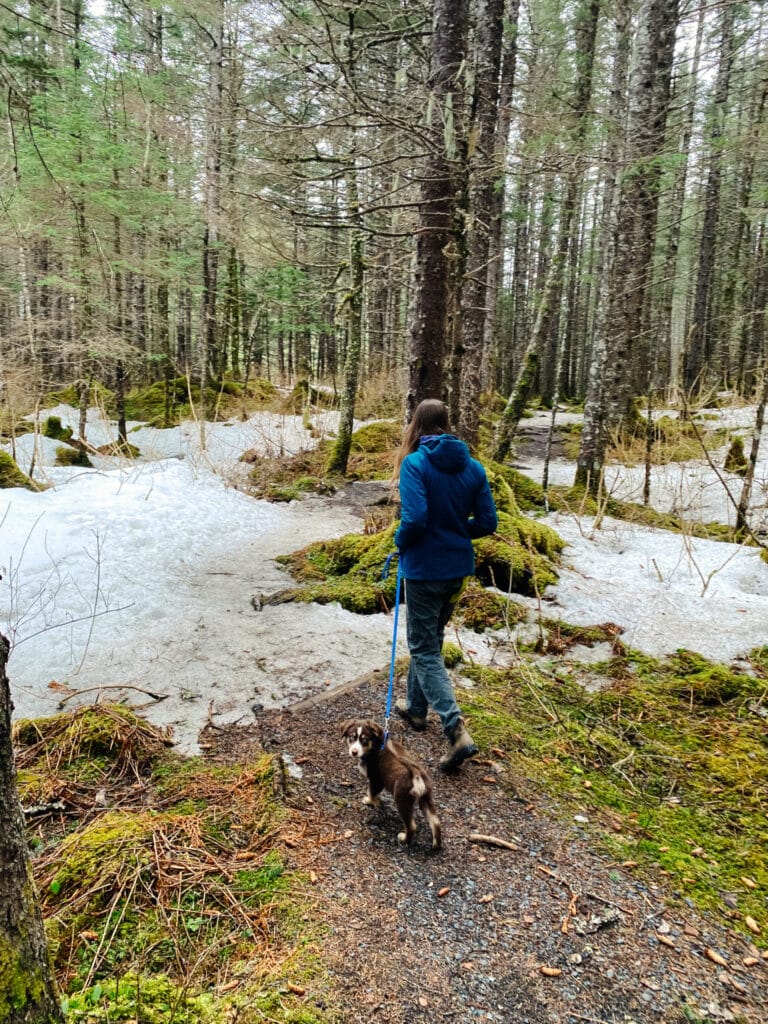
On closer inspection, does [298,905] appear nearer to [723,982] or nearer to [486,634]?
[723,982]

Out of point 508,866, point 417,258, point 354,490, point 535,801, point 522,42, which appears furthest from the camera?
point 522,42

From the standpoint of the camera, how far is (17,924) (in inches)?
50.5

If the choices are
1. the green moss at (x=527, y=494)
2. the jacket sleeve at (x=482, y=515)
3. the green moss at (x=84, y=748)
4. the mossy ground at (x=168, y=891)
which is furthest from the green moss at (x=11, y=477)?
the jacket sleeve at (x=482, y=515)

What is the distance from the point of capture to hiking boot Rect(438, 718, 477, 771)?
3104 millimetres

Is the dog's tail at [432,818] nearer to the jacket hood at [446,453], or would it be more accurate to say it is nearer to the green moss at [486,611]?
the jacket hood at [446,453]

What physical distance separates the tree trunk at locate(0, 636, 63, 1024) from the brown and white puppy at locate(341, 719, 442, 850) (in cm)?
151

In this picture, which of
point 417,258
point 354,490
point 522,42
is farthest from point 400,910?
point 522,42

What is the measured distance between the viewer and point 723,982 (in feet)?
6.64

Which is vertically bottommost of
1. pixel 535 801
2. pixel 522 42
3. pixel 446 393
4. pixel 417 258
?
pixel 535 801

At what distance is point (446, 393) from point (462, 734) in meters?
3.91

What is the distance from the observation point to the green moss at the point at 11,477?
7.99 meters

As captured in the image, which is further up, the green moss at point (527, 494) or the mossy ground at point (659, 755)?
the green moss at point (527, 494)

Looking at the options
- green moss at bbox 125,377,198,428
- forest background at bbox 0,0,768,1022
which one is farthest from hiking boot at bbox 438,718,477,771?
green moss at bbox 125,377,198,428

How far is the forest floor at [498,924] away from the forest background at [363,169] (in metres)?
2.71
